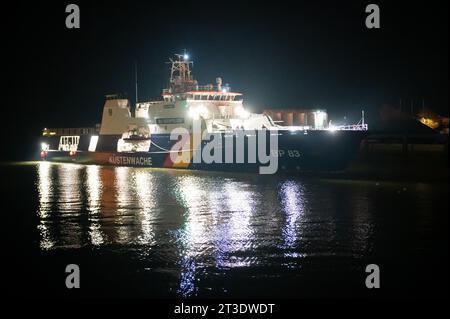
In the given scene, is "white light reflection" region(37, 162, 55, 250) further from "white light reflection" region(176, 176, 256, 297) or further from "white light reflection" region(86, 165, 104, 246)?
"white light reflection" region(176, 176, 256, 297)

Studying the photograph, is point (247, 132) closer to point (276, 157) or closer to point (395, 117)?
point (276, 157)

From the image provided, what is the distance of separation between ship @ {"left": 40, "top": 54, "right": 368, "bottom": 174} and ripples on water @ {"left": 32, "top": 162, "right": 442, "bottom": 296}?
10.2 feet

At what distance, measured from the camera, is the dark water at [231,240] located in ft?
28.2

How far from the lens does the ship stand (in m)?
24.9

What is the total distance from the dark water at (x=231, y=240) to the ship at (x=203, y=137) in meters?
4.83

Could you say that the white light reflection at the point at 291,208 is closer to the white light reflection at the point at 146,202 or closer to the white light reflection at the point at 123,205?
the white light reflection at the point at 146,202

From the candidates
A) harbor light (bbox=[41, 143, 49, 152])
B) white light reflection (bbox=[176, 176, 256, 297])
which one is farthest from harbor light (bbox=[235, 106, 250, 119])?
harbor light (bbox=[41, 143, 49, 152])

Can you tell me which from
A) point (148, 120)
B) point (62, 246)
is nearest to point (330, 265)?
point (62, 246)

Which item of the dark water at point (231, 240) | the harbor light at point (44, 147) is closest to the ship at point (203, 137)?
the harbor light at point (44, 147)

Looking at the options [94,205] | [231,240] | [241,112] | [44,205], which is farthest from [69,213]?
[241,112]

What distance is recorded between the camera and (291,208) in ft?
50.8
